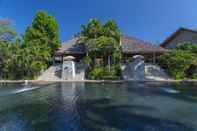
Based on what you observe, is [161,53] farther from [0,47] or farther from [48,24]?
[0,47]

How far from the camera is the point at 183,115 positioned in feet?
22.7

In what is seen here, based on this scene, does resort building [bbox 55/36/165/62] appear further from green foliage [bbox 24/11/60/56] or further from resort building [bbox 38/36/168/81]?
green foliage [bbox 24/11/60/56]

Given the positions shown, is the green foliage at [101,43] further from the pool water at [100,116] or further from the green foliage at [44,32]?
the pool water at [100,116]

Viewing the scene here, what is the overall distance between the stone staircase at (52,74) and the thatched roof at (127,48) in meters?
2.33

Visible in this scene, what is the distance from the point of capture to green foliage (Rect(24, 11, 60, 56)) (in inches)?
890

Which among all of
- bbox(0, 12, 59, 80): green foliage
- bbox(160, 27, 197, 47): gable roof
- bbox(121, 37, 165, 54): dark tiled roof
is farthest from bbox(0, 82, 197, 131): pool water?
bbox(160, 27, 197, 47): gable roof

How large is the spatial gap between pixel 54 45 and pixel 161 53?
13.4 meters

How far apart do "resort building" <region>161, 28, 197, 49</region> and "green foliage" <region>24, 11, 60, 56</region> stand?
1791cm

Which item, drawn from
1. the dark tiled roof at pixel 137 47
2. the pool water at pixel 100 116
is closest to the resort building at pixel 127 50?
the dark tiled roof at pixel 137 47

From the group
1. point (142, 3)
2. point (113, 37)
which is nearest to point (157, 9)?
point (142, 3)

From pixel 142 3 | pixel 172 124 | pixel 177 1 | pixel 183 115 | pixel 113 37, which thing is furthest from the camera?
pixel 142 3

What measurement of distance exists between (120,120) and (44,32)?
63.8 feet

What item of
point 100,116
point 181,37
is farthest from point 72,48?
point 100,116

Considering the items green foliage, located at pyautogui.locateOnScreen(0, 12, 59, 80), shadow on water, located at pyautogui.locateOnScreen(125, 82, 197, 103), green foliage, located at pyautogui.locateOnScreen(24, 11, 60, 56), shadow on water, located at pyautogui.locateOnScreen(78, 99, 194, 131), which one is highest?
green foliage, located at pyautogui.locateOnScreen(24, 11, 60, 56)
